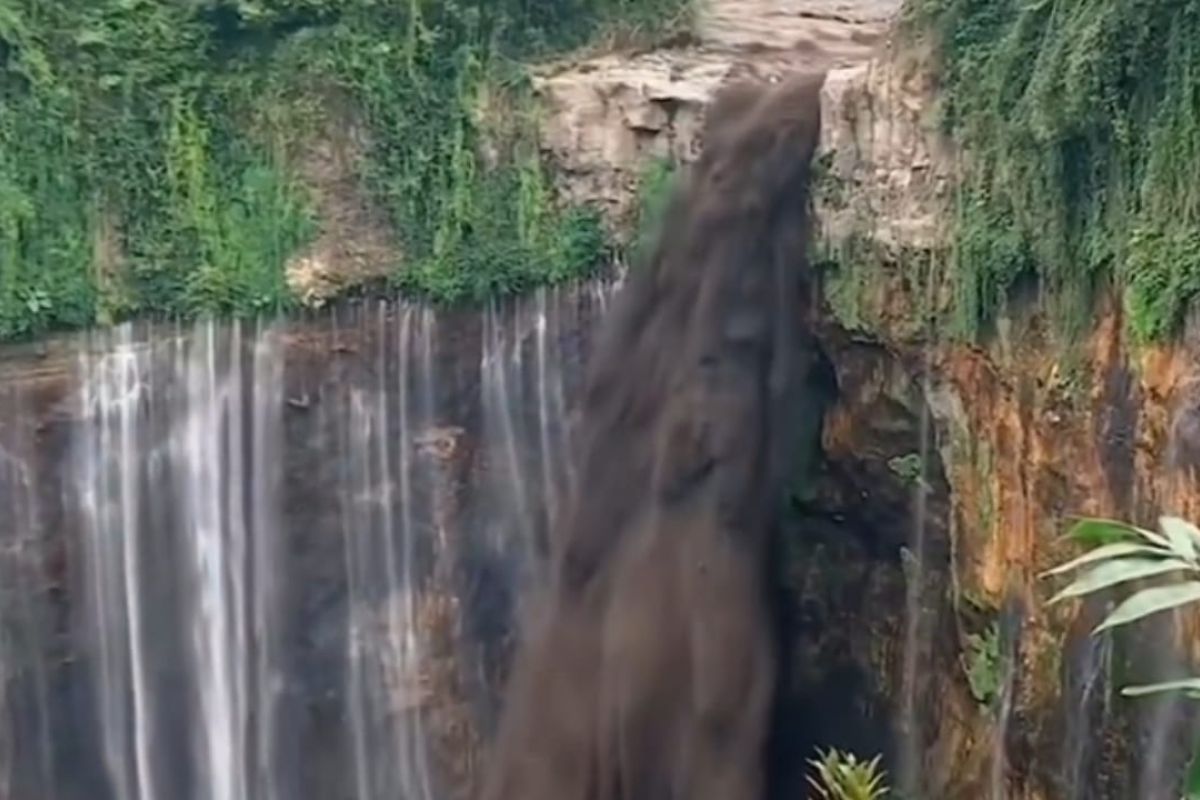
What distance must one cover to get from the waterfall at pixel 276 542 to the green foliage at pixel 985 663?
338 centimetres

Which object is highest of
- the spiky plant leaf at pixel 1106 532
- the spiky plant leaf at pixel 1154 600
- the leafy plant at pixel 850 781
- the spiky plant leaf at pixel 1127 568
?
the spiky plant leaf at pixel 1106 532

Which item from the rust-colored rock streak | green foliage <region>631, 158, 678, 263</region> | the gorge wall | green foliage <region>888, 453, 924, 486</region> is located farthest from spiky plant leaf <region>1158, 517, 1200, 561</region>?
green foliage <region>631, 158, 678, 263</region>

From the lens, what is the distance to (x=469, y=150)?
1073cm

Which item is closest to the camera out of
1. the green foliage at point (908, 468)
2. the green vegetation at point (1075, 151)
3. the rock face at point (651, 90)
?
the green vegetation at point (1075, 151)

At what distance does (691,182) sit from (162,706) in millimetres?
4533

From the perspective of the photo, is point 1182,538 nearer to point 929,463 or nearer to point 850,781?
point 850,781

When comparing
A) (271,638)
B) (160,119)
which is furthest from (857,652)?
(160,119)

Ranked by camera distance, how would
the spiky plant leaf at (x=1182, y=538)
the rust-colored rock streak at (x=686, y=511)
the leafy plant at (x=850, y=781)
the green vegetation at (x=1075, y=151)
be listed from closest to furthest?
the spiky plant leaf at (x=1182, y=538)
the green vegetation at (x=1075, y=151)
the leafy plant at (x=850, y=781)
the rust-colored rock streak at (x=686, y=511)

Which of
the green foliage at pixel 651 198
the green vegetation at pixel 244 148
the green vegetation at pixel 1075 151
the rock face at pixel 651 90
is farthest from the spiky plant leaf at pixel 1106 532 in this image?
the green vegetation at pixel 244 148

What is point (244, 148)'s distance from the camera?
34.8 feet

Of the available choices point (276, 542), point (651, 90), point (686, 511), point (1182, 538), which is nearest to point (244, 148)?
point (276, 542)

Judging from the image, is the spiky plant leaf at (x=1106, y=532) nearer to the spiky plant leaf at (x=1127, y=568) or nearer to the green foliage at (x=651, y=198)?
the spiky plant leaf at (x=1127, y=568)

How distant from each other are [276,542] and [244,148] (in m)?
2.43

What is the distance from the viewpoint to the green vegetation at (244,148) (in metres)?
10.3
